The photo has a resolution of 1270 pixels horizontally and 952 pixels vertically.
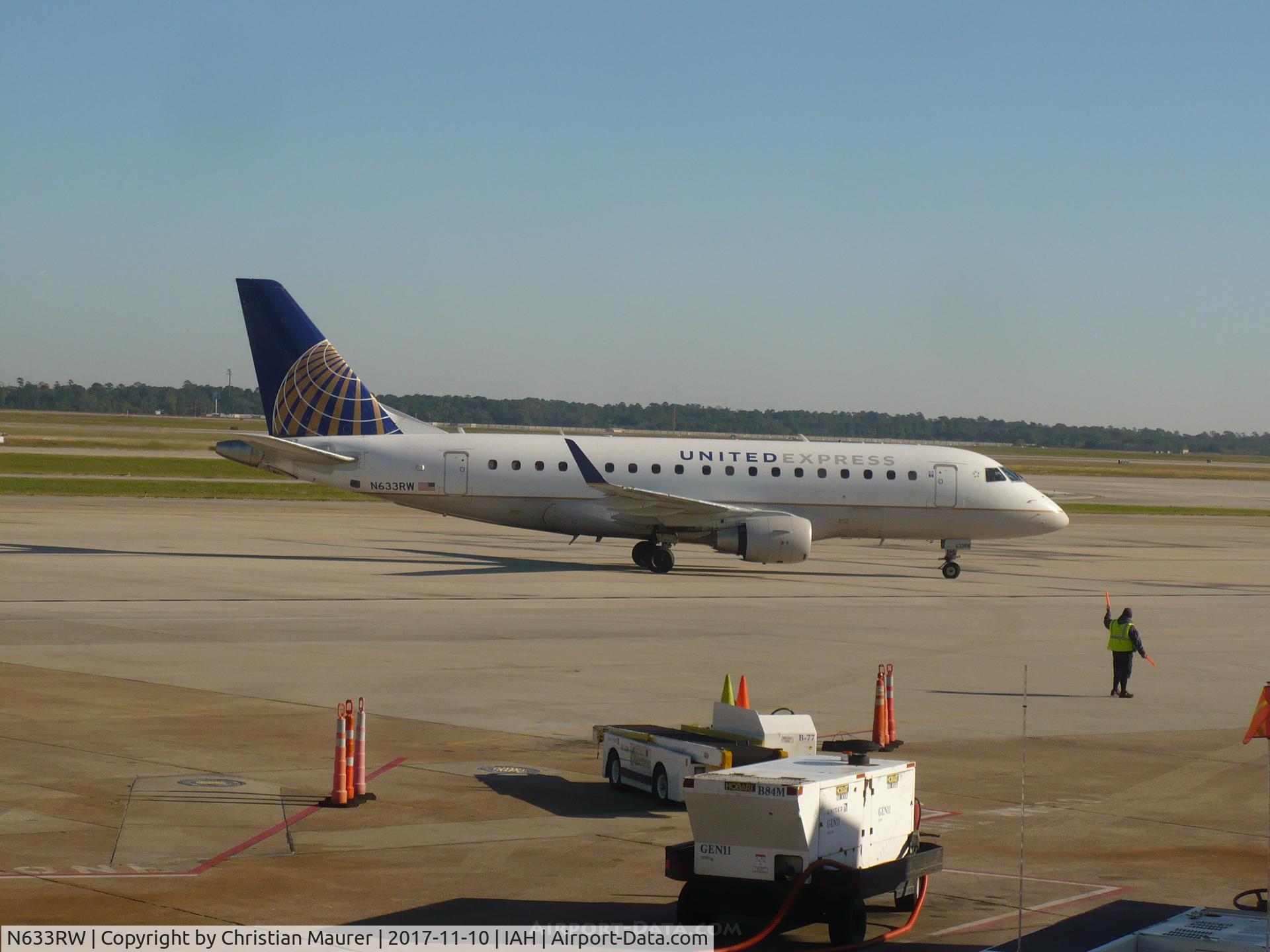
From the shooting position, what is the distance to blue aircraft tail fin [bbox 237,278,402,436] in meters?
42.4

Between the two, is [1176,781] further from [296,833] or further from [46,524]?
[46,524]

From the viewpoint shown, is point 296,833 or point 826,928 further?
point 296,833

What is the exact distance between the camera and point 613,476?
42469mm

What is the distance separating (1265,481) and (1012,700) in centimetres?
13662

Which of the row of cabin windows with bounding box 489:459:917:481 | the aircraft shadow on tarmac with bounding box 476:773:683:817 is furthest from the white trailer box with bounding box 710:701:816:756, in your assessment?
the row of cabin windows with bounding box 489:459:917:481

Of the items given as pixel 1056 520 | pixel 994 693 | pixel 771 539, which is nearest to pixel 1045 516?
pixel 1056 520

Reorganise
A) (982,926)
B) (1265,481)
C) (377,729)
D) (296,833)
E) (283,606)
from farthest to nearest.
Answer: (1265,481) → (283,606) → (377,729) → (296,833) → (982,926)

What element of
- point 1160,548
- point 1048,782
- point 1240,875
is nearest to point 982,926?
point 1240,875

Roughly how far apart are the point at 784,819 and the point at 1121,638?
14.4 metres

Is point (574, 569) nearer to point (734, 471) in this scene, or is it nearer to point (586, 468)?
point (586, 468)

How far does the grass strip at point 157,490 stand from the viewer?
6638cm

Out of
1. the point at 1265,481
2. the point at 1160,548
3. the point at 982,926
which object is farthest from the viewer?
the point at 1265,481

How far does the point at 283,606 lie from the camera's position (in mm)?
30672

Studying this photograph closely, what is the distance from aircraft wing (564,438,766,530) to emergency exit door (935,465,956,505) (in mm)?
5859
